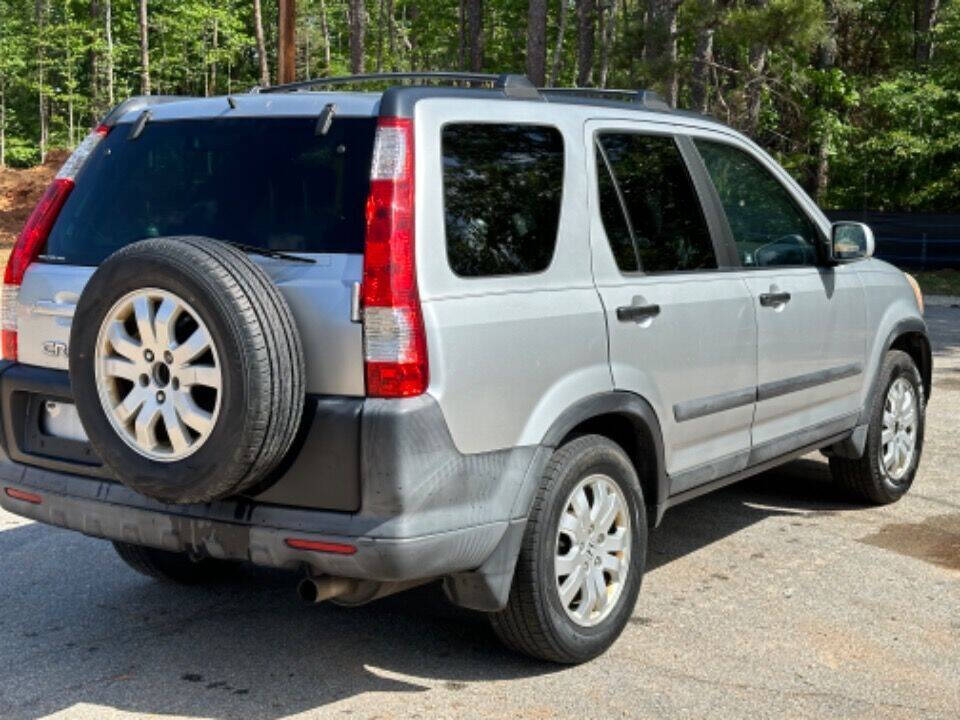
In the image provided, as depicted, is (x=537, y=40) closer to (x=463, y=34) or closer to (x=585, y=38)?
(x=585, y=38)

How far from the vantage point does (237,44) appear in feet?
221

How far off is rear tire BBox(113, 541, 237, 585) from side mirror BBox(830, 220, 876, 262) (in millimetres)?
3036

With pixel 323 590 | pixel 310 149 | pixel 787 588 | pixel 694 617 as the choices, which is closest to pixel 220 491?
pixel 323 590

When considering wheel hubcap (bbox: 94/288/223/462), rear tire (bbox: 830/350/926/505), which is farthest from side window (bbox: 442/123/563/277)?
rear tire (bbox: 830/350/926/505)

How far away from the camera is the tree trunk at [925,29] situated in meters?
32.1

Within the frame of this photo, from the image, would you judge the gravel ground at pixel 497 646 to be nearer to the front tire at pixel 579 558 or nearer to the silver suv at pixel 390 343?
the front tire at pixel 579 558

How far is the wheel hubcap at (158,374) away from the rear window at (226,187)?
422 millimetres

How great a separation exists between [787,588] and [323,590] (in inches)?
89.8

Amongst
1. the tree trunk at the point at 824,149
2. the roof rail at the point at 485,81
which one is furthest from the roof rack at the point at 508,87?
the tree trunk at the point at 824,149

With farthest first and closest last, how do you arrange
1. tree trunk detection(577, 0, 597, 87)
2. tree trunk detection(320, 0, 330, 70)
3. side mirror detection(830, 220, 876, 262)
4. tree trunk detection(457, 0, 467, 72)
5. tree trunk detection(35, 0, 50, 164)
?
tree trunk detection(320, 0, 330, 70) < tree trunk detection(35, 0, 50, 164) < tree trunk detection(457, 0, 467, 72) < tree trunk detection(577, 0, 597, 87) < side mirror detection(830, 220, 876, 262)

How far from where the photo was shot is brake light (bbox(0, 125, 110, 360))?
15.4ft

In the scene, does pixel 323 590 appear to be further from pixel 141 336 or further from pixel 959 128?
pixel 959 128

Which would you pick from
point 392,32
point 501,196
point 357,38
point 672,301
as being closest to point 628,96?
point 672,301

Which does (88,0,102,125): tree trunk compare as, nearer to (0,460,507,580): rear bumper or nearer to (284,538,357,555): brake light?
(0,460,507,580): rear bumper
